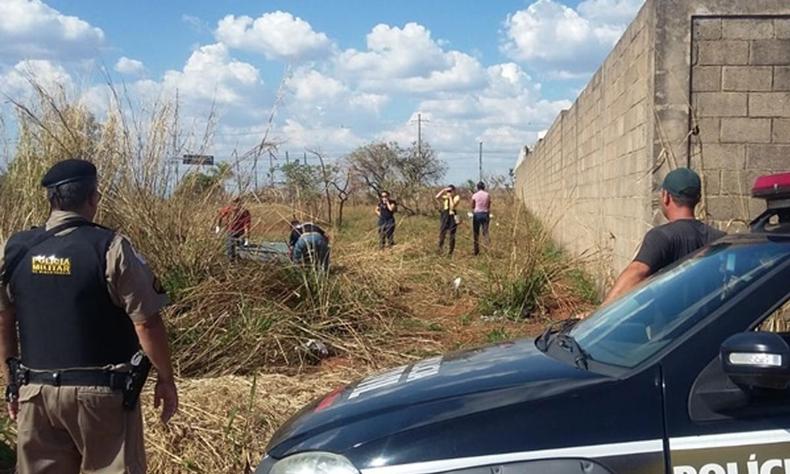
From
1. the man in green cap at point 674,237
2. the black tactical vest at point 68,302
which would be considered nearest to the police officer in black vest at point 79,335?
the black tactical vest at point 68,302

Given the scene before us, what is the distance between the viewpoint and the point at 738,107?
6527 mm

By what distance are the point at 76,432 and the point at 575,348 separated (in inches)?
80.0

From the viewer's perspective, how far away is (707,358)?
2186 millimetres

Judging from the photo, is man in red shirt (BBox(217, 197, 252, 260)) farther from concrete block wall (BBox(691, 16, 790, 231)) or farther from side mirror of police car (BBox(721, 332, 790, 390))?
side mirror of police car (BBox(721, 332, 790, 390))

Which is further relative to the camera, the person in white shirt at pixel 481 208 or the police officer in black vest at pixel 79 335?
the person in white shirt at pixel 481 208

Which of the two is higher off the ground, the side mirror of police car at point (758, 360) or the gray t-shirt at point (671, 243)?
the gray t-shirt at point (671, 243)

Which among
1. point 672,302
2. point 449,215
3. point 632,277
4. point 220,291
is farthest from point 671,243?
point 449,215

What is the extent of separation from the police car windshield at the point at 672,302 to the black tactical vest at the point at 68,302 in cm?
188

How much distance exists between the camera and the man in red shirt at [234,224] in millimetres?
7586

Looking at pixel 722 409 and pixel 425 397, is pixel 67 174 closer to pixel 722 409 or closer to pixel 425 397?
pixel 425 397

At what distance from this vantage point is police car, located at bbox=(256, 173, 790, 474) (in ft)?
6.82

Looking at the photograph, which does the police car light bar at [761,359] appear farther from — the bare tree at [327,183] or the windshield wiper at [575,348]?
the bare tree at [327,183]

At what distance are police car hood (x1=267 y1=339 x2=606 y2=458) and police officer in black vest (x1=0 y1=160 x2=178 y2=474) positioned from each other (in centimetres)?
86

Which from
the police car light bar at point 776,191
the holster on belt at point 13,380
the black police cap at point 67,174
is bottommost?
the holster on belt at point 13,380
